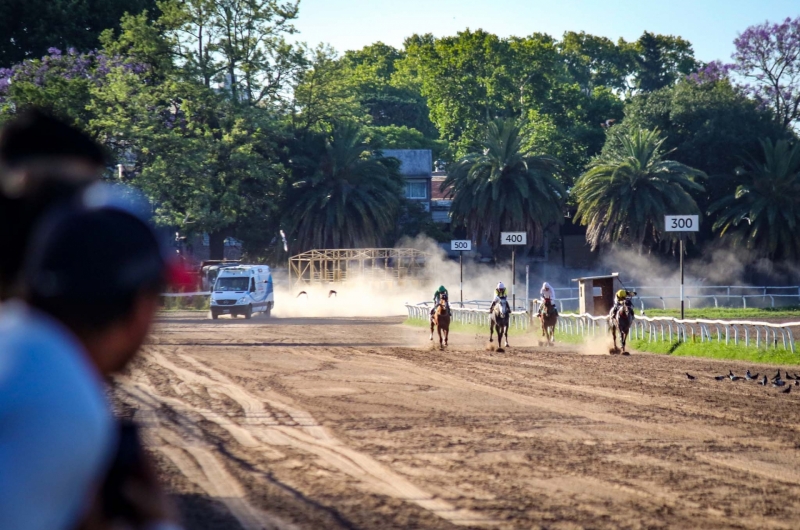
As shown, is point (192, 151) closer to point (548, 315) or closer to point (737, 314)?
point (737, 314)

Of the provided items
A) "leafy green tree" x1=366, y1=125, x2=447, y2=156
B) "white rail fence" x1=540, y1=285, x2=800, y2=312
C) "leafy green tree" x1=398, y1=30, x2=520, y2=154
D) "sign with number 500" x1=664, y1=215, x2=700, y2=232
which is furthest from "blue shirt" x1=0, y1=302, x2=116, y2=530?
"leafy green tree" x1=366, y1=125, x2=447, y2=156

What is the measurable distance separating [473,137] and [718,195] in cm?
2608

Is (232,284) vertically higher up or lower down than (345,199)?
lower down

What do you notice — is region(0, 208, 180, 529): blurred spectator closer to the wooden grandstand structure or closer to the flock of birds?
the flock of birds

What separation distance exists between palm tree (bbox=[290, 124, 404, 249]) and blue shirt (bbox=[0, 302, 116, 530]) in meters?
59.5

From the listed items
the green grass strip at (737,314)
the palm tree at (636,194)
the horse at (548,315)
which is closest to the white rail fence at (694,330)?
the horse at (548,315)

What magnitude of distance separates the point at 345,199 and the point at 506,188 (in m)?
9.83

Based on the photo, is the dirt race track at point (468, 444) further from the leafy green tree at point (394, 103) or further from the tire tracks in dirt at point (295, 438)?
the leafy green tree at point (394, 103)

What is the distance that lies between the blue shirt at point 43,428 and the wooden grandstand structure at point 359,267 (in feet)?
187

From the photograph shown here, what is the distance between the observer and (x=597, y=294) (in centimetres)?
3616

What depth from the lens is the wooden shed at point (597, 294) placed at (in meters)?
36.1

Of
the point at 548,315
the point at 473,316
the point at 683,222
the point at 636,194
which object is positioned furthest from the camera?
the point at 636,194

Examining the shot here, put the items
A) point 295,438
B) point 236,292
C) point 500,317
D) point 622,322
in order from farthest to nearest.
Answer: point 236,292, point 500,317, point 622,322, point 295,438

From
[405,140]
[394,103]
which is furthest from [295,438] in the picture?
[394,103]
